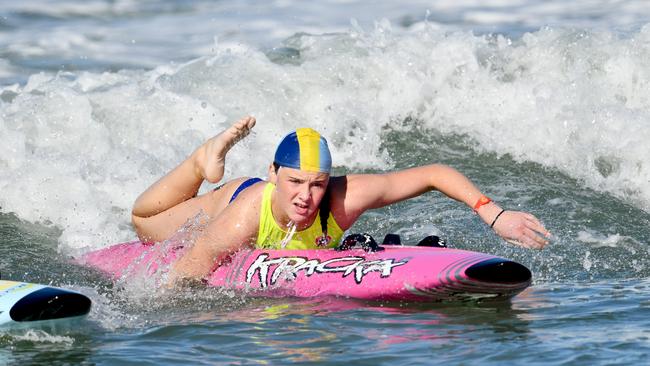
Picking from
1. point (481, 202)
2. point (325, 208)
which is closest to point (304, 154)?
point (325, 208)

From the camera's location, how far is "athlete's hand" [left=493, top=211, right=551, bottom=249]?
5859 mm

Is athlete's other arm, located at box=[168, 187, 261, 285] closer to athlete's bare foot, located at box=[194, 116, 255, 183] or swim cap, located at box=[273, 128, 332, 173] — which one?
athlete's bare foot, located at box=[194, 116, 255, 183]

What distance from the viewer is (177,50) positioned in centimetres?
1488

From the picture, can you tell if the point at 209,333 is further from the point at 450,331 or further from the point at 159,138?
the point at 159,138

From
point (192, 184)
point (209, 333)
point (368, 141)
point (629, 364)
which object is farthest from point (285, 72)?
point (629, 364)

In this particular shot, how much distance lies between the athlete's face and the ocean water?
55 centimetres

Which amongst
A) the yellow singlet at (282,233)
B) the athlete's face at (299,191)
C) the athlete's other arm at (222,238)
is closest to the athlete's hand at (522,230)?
the athlete's face at (299,191)

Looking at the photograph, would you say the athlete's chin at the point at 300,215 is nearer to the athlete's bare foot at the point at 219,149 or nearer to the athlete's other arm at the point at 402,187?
the athlete's other arm at the point at 402,187

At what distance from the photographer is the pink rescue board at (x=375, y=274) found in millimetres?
6180

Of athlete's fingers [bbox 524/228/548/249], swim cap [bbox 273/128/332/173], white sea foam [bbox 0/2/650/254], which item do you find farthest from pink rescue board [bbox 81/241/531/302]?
white sea foam [bbox 0/2/650/254]

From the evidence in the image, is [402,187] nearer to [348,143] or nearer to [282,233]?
[282,233]

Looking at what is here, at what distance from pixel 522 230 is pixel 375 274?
1.00m

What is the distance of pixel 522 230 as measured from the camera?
5.90 metres

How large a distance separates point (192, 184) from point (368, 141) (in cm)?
414
